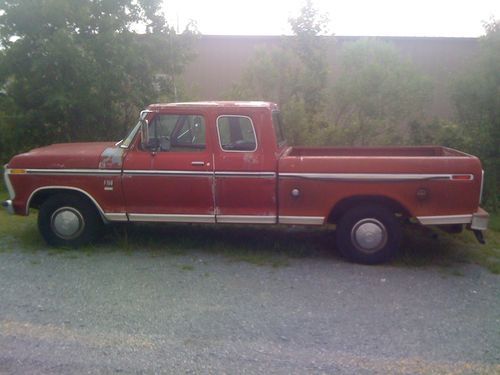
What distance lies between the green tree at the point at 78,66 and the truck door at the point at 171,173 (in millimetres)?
3777

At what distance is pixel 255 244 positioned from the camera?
298 inches

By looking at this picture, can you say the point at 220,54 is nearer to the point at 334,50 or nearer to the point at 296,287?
the point at 334,50

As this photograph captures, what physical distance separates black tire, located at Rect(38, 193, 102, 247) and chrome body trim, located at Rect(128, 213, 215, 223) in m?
0.59

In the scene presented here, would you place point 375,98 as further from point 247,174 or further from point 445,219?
point 247,174

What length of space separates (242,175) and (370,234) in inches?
64.9

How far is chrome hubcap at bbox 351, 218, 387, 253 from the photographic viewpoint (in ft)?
21.9

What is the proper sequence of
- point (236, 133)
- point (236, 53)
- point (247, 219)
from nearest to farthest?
point (247, 219), point (236, 133), point (236, 53)

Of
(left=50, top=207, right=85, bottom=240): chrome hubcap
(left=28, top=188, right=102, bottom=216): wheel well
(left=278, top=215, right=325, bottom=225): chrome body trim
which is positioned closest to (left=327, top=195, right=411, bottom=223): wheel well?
(left=278, top=215, right=325, bottom=225): chrome body trim

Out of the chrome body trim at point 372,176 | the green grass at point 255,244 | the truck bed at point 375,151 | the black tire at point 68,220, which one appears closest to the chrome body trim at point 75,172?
the black tire at point 68,220

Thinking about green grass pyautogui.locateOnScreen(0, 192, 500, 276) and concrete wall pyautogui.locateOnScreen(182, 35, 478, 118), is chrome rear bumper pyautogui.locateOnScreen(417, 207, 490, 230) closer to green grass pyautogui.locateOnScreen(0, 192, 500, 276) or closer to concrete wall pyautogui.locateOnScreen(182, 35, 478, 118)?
green grass pyautogui.locateOnScreen(0, 192, 500, 276)

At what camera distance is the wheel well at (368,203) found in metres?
6.64

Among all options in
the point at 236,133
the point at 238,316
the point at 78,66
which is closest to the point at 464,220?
the point at 236,133

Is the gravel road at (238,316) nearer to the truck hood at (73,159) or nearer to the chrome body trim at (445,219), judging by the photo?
the chrome body trim at (445,219)

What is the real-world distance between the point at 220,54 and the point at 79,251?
9845 millimetres
